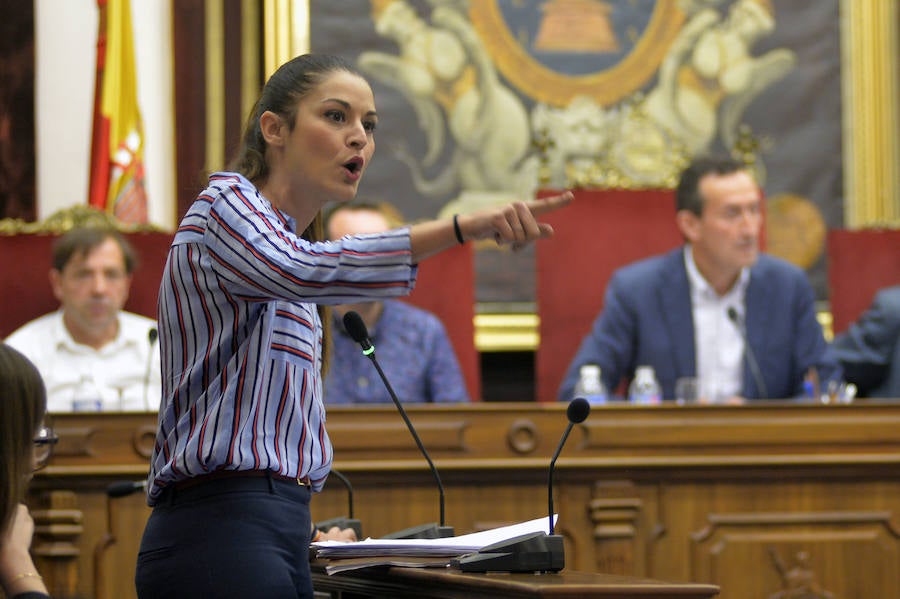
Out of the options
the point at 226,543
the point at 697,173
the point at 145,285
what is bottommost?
the point at 226,543

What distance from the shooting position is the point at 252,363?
1.82m

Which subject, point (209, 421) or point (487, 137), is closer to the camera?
point (209, 421)

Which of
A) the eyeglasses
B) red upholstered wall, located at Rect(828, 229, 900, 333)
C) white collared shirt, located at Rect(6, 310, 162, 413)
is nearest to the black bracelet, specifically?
the eyeglasses

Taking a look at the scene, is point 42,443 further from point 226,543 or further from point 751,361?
point 751,361

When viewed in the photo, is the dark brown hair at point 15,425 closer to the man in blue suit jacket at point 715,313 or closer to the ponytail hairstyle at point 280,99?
the ponytail hairstyle at point 280,99

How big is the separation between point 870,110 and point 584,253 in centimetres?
210

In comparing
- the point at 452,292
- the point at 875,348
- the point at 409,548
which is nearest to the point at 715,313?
the point at 875,348

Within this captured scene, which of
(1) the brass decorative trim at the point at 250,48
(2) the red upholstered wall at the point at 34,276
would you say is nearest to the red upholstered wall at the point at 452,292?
(2) the red upholstered wall at the point at 34,276

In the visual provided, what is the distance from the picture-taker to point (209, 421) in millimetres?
1796

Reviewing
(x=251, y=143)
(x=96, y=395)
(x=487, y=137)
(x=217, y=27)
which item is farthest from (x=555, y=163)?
(x=251, y=143)

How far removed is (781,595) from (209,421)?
87.2 inches

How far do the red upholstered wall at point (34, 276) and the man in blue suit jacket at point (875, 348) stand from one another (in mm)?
2341

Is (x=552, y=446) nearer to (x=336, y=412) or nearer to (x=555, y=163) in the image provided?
(x=336, y=412)

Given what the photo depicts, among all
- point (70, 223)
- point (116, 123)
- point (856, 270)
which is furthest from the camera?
point (116, 123)
